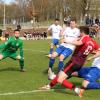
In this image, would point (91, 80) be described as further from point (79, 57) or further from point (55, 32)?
point (55, 32)

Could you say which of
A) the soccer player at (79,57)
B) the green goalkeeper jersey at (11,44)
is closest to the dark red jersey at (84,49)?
the soccer player at (79,57)

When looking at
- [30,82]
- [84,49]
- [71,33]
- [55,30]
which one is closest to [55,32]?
[55,30]

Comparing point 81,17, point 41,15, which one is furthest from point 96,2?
point 41,15

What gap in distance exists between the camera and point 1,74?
574 inches

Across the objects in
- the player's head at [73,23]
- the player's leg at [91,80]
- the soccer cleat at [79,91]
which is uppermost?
the player's head at [73,23]

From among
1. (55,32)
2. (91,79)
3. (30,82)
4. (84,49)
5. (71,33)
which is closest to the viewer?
(91,79)

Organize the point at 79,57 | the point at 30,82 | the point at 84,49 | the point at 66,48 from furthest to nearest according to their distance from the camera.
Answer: the point at 66,48
the point at 30,82
the point at 79,57
the point at 84,49

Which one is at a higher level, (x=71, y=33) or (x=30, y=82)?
(x=71, y=33)

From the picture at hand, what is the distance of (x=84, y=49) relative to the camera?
10.8 meters

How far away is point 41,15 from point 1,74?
7504 centimetres

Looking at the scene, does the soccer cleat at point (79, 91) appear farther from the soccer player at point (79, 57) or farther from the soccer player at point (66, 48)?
the soccer player at point (66, 48)

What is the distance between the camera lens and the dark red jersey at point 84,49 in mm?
10703

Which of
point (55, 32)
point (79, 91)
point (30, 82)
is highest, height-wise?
point (55, 32)

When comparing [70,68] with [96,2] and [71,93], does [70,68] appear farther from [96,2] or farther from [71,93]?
[96,2]
